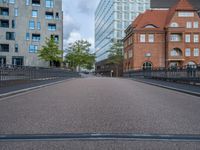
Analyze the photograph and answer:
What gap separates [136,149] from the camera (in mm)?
4164

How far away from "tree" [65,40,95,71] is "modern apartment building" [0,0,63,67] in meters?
9.05

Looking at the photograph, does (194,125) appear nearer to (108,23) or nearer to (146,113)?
(146,113)

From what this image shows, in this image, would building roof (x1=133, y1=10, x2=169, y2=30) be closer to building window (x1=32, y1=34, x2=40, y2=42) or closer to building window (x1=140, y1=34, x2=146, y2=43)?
building window (x1=140, y1=34, x2=146, y2=43)

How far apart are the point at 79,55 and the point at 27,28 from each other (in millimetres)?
15212

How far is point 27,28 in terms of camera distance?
5866 cm

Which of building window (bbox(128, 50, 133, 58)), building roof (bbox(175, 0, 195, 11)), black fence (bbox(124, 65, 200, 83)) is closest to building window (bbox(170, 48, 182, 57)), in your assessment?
building window (bbox(128, 50, 133, 58))

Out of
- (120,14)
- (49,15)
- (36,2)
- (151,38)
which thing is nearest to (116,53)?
(120,14)

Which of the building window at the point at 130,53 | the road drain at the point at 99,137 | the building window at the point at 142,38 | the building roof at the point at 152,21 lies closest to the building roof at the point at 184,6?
the building roof at the point at 152,21

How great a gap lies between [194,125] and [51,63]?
54032 mm

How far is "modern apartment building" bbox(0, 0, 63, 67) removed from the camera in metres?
56.9

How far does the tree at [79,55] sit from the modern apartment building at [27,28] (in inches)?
356

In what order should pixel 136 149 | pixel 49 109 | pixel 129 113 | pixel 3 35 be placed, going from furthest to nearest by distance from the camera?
pixel 3 35, pixel 49 109, pixel 129 113, pixel 136 149

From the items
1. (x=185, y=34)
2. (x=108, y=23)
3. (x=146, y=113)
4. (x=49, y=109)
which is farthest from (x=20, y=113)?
(x=108, y=23)

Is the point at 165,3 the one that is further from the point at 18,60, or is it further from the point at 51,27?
the point at 18,60
